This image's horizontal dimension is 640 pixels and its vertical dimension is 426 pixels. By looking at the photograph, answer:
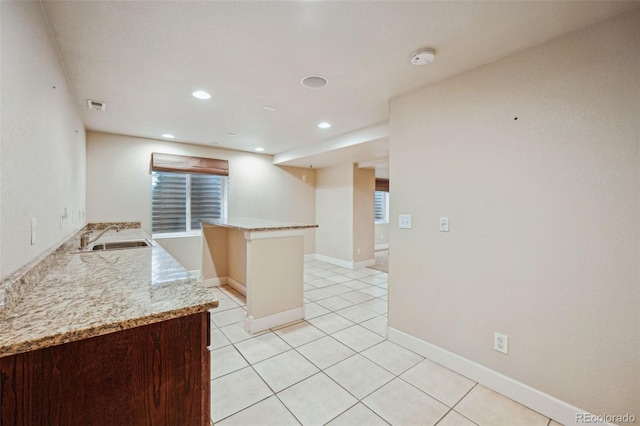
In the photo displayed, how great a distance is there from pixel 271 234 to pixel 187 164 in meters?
2.64

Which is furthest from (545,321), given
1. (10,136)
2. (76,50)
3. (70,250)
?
(76,50)

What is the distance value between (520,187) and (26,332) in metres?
2.42

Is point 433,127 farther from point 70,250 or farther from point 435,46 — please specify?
point 70,250

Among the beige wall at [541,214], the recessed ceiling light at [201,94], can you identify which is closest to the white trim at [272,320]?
the beige wall at [541,214]

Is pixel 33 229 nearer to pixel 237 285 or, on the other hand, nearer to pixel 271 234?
pixel 271 234

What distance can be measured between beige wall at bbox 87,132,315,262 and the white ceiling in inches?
48.9

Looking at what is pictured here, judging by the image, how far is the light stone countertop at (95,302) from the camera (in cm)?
75

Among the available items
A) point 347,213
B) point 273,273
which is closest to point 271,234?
point 273,273

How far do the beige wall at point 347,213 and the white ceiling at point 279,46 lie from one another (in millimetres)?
2486

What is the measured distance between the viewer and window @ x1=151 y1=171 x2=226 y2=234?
179 inches

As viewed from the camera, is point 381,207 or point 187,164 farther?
point 381,207

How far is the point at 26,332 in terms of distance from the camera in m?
0.74

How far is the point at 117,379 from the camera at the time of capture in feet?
2.81

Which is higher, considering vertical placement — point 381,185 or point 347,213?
point 381,185
